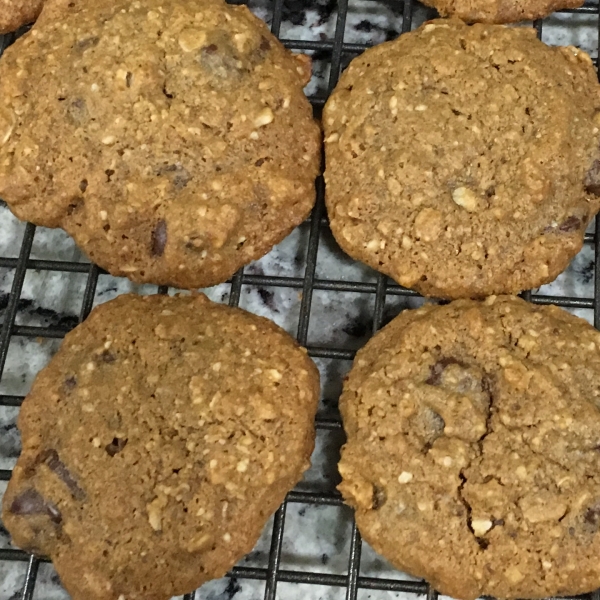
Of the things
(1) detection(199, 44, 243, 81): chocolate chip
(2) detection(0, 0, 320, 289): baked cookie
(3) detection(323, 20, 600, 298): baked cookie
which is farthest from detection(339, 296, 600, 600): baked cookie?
(1) detection(199, 44, 243, 81): chocolate chip

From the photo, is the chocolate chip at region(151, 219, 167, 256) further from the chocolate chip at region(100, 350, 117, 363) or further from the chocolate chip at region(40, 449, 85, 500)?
the chocolate chip at region(40, 449, 85, 500)

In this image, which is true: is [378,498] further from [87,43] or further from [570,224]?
[87,43]

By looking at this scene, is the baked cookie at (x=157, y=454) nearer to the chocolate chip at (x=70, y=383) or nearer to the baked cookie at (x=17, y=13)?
the chocolate chip at (x=70, y=383)

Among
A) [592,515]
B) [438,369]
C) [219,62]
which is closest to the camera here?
[592,515]

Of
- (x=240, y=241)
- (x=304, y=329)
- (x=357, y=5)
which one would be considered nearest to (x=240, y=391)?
(x=304, y=329)

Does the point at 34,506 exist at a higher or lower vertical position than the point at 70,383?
lower

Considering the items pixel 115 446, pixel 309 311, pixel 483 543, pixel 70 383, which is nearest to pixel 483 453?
pixel 483 543

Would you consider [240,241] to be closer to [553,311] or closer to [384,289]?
[384,289]
